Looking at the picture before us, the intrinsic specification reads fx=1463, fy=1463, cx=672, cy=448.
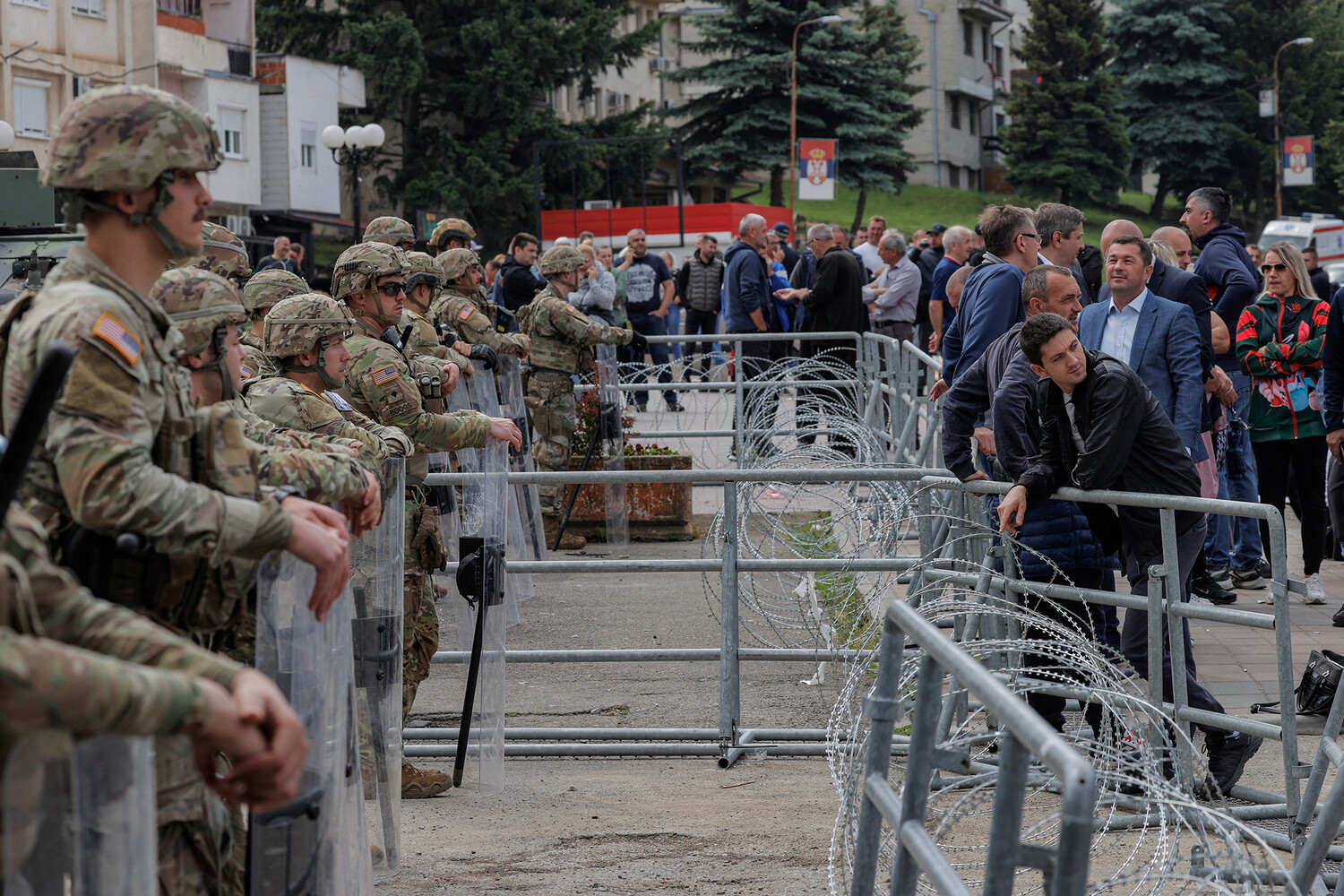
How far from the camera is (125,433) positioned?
8.65 feet

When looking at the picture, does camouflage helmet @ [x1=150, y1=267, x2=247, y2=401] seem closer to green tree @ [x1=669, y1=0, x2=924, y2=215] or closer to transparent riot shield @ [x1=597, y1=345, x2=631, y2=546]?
transparent riot shield @ [x1=597, y1=345, x2=631, y2=546]

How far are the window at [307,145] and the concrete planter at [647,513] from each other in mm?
35696

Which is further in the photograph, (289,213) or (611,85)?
(611,85)

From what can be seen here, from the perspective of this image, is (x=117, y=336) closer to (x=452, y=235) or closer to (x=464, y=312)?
(x=464, y=312)

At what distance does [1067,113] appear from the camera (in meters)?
58.3

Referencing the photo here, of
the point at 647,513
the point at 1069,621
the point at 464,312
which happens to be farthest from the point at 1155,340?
the point at 647,513

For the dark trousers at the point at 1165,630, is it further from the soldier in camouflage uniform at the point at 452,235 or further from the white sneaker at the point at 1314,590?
the soldier in camouflage uniform at the point at 452,235

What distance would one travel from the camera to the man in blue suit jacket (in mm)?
6242

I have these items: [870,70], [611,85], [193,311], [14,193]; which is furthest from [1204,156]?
[193,311]

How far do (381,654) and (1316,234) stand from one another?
33.3 metres

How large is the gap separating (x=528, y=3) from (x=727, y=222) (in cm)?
1352

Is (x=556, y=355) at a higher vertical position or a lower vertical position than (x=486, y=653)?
higher

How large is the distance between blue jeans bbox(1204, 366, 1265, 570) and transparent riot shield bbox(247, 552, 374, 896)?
6528mm

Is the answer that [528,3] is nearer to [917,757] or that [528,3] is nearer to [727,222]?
Result: [727,222]
